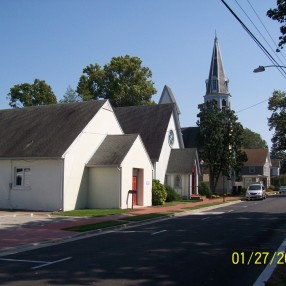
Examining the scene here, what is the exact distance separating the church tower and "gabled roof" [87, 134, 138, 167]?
39.5 meters

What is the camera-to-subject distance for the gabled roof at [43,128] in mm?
27438

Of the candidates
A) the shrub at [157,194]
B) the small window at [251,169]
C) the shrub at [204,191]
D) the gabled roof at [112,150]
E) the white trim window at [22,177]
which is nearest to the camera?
the white trim window at [22,177]

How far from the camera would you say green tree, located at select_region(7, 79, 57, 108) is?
61.0m

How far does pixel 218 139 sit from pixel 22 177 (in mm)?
29083

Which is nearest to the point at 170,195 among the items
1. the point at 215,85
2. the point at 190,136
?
the point at 190,136

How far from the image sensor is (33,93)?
61.4m

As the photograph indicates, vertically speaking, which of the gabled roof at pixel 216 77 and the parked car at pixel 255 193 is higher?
the gabled roof at pixel 216 77

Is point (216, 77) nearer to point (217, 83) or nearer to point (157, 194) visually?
point (217, 83)

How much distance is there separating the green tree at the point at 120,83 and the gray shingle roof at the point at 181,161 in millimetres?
19724

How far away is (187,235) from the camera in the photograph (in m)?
15.9

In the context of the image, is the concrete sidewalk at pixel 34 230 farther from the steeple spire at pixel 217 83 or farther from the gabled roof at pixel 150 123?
the steeple spire at pixel 217 83

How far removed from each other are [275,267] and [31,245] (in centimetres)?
763
